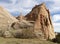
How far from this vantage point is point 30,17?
3839 inches

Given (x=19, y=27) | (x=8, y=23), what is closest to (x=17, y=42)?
(x=19, y=27)

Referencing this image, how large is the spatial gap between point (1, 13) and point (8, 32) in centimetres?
1992

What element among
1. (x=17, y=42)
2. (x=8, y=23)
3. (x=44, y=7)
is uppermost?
(x=44, y=7)

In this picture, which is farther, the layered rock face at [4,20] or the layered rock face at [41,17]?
the layered rock face at [41,17]

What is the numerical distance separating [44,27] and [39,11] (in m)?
7.01

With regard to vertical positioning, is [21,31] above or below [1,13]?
below

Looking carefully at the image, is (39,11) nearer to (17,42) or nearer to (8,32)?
(8,32)

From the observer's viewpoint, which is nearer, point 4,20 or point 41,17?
point 4,20

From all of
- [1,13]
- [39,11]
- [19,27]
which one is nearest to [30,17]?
[39,11]

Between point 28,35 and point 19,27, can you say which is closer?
point 28,35

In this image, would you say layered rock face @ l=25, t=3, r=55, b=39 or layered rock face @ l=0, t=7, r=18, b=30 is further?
layered rock face @ l=25, t=3, r=55, b=39

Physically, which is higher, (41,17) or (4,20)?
(41,17)

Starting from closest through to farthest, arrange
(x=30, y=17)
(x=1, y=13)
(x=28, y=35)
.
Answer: (x=28, y=35) → (x=1, y=13) → (x=30, y=17)

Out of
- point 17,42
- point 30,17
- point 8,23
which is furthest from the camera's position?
point 30,17
